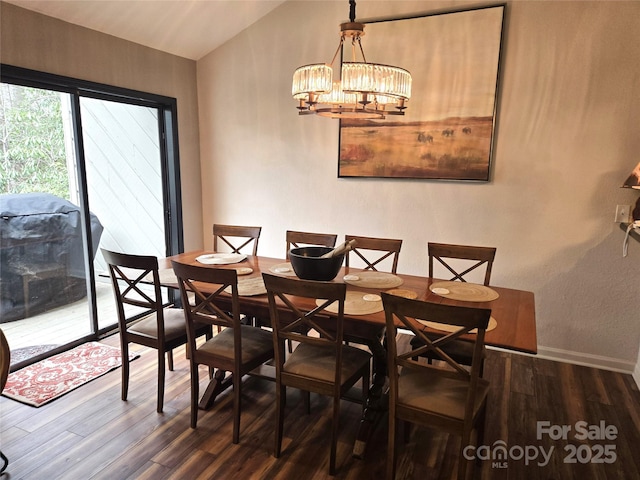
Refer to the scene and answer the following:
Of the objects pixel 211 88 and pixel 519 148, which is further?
pixel 211 88

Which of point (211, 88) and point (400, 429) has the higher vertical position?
point (211, 88)

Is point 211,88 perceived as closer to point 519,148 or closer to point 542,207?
point 519,148

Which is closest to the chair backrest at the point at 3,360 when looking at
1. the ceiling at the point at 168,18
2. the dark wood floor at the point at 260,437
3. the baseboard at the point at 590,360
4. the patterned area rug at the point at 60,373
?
the dark wood floor at the point at 260,437

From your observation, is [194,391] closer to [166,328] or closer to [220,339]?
[220,339]

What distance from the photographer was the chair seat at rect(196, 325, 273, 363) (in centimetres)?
228

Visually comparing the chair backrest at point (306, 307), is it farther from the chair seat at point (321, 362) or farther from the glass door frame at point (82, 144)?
the glass door frame at point (82, 144)

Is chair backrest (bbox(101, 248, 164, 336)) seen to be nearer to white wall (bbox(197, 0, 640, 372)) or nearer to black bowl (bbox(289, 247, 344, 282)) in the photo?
black bowl (bbox(289, 247, 344, 282))

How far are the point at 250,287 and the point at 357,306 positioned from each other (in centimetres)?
66

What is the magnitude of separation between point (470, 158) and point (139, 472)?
298 centimetres

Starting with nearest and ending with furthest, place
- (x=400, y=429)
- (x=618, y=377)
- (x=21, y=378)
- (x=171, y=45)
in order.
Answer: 1. (x=400, y=429)
2. (x=21, y=378)
3. (x=618, y=377)
4. (x=171, y=45)

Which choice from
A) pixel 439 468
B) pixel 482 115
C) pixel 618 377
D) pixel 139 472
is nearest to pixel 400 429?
pixel 439 468

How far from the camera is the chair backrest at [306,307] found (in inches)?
71.7

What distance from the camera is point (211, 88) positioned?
4172 millimetres

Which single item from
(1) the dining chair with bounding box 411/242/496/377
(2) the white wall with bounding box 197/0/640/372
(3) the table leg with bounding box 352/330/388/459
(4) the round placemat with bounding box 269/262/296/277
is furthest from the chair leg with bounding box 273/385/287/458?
(2) the white wall with bounding box 197/0/640/372
